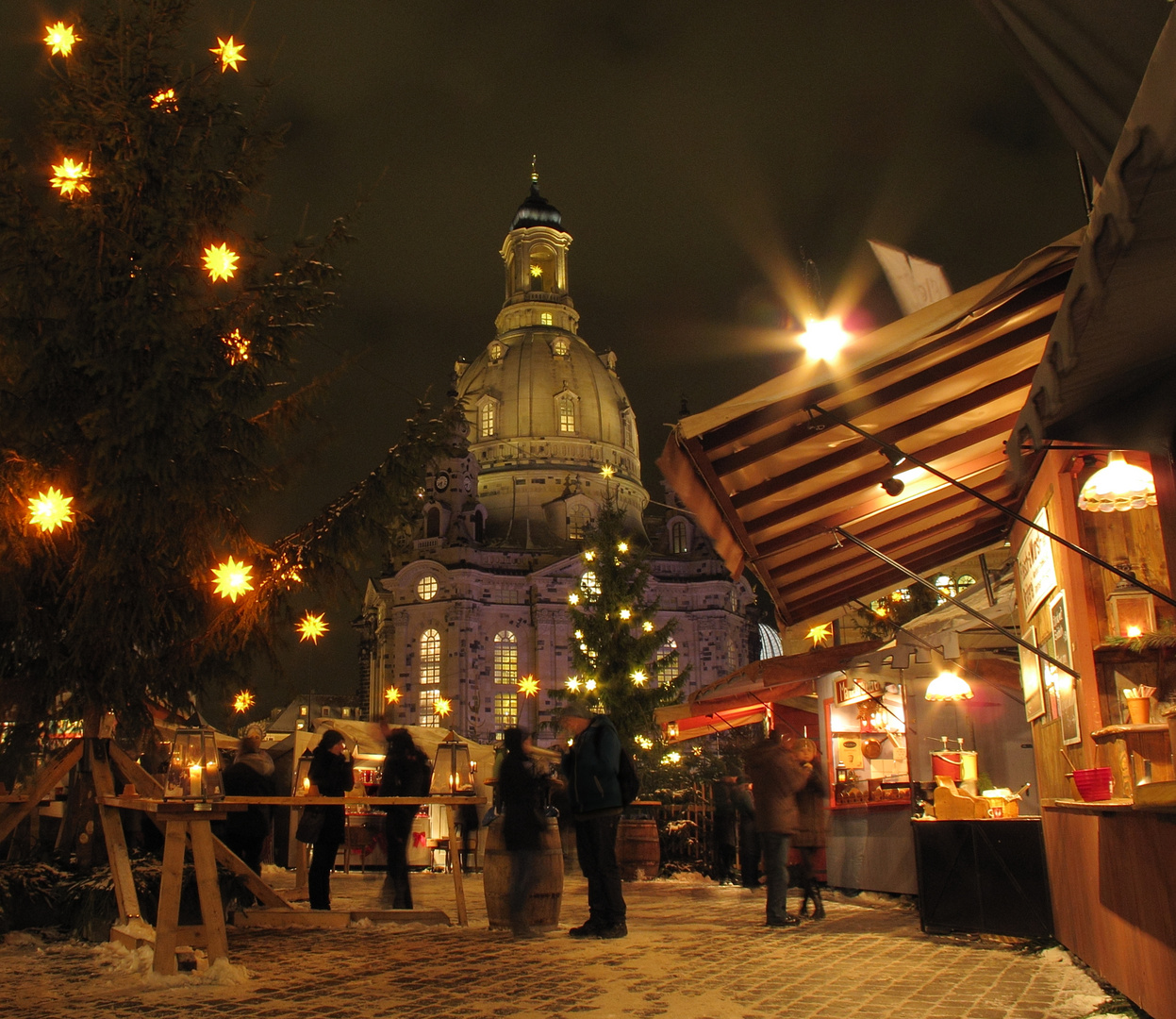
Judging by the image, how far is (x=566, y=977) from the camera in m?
6.38

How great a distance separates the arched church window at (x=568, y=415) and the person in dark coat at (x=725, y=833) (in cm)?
5488

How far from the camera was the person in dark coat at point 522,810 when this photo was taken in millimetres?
8508

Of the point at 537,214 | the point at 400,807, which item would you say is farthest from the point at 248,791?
the point at 537,214

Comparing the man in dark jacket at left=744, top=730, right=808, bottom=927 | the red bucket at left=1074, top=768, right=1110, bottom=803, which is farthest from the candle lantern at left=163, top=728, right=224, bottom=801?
the red bucket at left=1074, top=768, right=1110, bottom=803

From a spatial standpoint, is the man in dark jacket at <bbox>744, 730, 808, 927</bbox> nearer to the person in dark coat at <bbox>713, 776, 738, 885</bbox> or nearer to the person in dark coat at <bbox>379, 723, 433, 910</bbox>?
the person in dark coat at <bbox>379, 723, 433, 910</bbox>

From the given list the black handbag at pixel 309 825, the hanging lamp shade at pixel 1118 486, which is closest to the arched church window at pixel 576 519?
the black handbag at pixel 309 825

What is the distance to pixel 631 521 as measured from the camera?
232 feet

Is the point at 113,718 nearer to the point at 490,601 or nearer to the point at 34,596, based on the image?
the point at 34,596

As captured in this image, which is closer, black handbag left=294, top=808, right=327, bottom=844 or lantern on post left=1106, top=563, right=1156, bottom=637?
lantern on post left=1106, top=563, right=1156, bottom=637

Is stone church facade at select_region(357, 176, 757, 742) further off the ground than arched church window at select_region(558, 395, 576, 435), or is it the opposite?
arched church window at select_region(558, 395, 576, 435)

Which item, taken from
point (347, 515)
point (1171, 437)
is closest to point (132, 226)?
point (347, 515)

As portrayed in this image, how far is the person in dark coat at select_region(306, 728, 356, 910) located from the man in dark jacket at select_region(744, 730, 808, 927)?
377 cm

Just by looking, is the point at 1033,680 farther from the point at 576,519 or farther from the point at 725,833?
the point at 576,519

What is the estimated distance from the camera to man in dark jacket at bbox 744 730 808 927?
9.15 m
